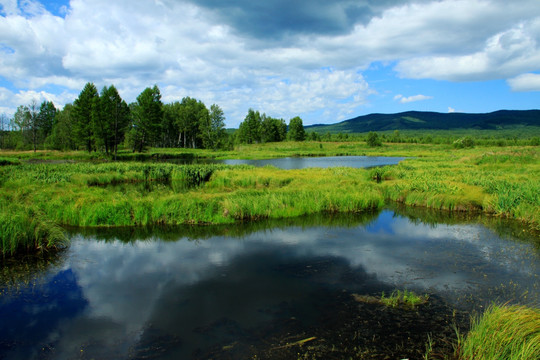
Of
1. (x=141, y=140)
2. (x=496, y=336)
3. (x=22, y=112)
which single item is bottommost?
(x=496, y=336)

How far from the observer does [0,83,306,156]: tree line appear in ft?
206

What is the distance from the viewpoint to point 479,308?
26.5 ft

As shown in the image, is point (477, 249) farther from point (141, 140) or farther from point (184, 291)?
point (141, 140)

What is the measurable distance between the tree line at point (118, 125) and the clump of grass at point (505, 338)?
208 ft

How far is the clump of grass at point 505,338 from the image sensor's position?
5.51 m

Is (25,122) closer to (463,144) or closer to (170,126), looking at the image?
(170,126)

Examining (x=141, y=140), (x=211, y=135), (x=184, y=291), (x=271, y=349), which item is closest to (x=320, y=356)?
(x=271, y=349)

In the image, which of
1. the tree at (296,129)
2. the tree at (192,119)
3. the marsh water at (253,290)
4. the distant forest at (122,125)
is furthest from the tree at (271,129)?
the marsh water at (253,290)

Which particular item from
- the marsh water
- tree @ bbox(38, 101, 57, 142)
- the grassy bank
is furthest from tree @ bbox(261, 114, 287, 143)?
the marsh water

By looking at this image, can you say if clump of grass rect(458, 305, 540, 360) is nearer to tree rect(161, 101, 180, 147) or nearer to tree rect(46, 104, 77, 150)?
tree rect(46, 104, 77, 150)

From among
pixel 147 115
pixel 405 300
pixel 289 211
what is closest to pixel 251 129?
pixel 147 115

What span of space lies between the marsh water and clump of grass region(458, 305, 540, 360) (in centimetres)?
87

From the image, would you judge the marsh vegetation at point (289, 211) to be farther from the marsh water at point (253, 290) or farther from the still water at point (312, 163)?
the still water at point (312, 163)

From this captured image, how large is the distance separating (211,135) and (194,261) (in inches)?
3035
